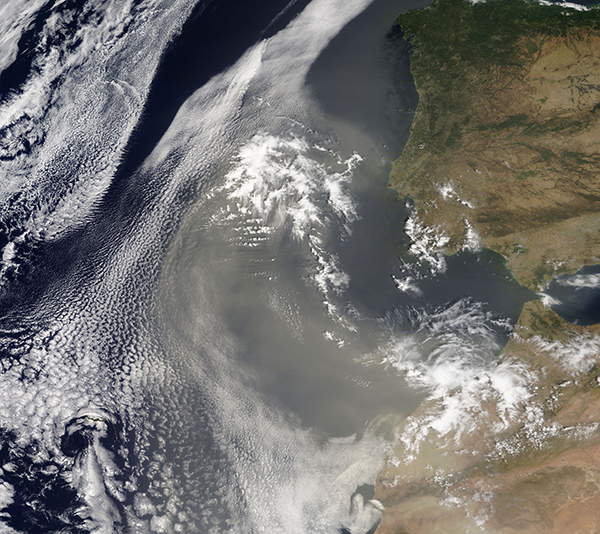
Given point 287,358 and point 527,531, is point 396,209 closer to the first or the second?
point 287,358

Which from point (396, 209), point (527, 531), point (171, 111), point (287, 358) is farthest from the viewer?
point (171, 111)

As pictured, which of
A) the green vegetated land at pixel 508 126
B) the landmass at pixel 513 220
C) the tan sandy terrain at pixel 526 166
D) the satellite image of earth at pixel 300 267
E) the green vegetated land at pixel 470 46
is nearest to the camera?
the landmass at pixel 513 220

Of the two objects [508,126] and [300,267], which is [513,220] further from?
[300,267]

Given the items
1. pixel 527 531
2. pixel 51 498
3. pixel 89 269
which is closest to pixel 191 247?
pixel 89 269

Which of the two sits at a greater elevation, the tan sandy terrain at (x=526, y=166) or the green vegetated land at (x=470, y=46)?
the green vegetated land at (x=470, y=46)

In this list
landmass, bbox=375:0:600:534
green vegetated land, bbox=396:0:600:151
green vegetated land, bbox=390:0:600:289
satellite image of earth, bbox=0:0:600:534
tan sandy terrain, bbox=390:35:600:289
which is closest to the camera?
landmass, bbox=375:0:600:534
